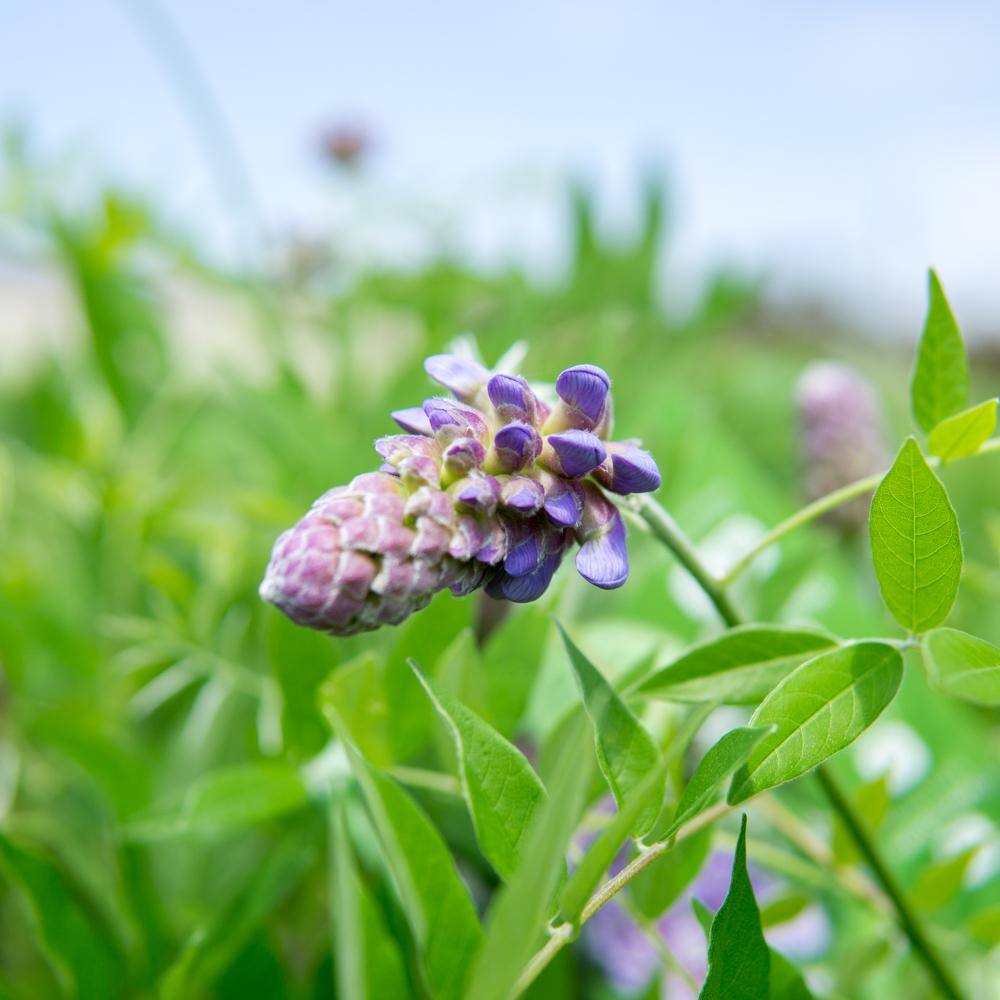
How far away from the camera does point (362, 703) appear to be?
249 millimetres

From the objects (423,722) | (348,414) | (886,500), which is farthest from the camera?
(348,414)

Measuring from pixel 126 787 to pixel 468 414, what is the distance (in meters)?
0.23

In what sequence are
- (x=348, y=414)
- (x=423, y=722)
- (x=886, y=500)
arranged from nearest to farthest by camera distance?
(x=886, y=500) → (x=423, y=722) → (x=348, y=414)

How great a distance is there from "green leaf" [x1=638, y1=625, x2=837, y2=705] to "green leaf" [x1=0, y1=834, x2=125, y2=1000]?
0.61ft

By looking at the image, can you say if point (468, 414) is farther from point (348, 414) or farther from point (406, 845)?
point (348, 414)

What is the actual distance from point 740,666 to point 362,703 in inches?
3.8

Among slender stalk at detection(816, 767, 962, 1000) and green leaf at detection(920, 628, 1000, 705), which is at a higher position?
green leaf at detection(920, 628, 1000, 705)

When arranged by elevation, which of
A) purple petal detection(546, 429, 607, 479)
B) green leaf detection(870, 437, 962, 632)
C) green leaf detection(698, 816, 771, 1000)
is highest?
purple petal detection(546, 429, 607, 479)

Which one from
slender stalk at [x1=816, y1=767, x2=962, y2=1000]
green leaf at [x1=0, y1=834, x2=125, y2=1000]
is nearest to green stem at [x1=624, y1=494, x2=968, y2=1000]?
slender stalk at [x1=816, y1=767, x2=962, y2=1000]

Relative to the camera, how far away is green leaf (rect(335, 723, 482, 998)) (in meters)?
0.18

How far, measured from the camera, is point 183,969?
0.23 meters

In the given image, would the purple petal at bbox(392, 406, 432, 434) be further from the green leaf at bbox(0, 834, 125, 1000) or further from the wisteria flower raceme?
the green leaf at bbox(0, 834, 125, 1000)

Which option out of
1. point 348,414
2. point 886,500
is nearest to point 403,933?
point 886,500

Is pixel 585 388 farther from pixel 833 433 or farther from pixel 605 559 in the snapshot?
pixel 833 433
